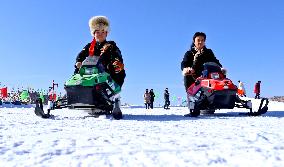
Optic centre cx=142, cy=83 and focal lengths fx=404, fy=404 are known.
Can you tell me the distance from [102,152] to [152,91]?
21397 mm

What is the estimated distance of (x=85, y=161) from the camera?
2.37 meters

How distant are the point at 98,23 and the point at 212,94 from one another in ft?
8.61

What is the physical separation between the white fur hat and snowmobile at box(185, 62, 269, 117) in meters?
2.12

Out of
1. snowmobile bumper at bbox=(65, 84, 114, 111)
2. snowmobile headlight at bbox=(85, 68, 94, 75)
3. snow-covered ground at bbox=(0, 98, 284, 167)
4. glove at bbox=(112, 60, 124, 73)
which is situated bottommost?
snow-covered ground at bbox=(0, 98, 284, 167)

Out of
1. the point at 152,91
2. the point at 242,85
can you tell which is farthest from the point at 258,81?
the point at 152,91

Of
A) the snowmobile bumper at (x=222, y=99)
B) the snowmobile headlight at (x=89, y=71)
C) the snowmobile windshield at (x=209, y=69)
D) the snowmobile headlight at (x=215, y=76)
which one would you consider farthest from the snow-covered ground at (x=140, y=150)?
the snowmobile windshield at (x=209, y=69)

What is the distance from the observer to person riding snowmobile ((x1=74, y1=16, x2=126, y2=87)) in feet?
23.9

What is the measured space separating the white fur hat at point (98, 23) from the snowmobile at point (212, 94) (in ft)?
6.97

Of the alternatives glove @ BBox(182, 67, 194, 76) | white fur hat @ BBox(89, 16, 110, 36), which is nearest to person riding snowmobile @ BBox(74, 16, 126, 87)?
white fur hat @ BBox(89, 16, 110, 36)

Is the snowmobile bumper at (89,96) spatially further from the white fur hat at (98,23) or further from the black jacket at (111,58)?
the white fur hat at (98,23)

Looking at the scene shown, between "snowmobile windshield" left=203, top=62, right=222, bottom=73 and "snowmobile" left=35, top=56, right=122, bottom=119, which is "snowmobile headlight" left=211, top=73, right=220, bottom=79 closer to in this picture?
"snowmobile windshield" left=203, top=62, right=222, bottom=73

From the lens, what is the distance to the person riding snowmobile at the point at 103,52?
287 inches

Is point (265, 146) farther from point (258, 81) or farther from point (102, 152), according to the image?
point (258, 81)

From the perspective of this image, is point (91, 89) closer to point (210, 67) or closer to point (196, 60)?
point (210, 67)
